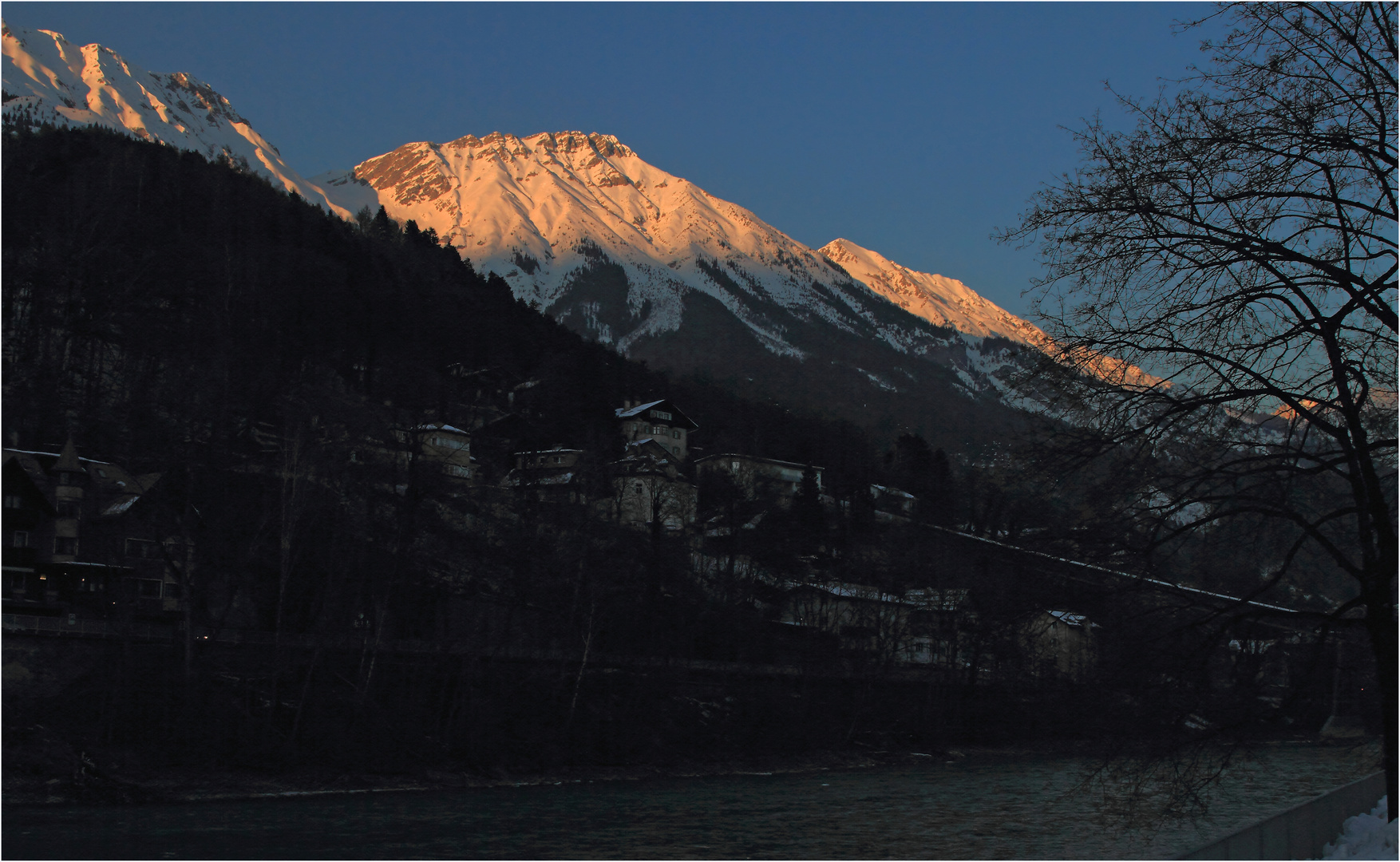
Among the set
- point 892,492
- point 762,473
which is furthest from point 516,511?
point 892,492

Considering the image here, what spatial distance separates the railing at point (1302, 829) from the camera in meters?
9.55

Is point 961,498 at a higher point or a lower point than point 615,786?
higher

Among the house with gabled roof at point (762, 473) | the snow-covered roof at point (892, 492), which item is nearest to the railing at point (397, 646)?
the house with gabled roof at point (762, 473)

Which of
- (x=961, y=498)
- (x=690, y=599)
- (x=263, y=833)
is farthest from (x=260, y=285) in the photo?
(x=263, y=833)

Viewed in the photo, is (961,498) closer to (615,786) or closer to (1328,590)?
(615,786)

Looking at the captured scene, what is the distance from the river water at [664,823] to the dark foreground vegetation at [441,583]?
3.77m

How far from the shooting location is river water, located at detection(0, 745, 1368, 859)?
2595 centimetres

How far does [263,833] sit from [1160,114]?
25879 mm

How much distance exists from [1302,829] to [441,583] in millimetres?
45336

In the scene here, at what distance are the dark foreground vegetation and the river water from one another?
3765 mm

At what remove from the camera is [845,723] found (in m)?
60.1

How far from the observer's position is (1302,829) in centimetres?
1138

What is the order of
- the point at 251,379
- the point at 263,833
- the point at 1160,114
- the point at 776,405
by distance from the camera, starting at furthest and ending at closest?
1. the point at 776,405
2. the point at 251,379
3. the point at 263,833
4. the point at 1160,114

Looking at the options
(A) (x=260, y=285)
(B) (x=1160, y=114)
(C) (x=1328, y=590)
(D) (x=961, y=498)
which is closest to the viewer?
(B) (x=1160, y=114)
